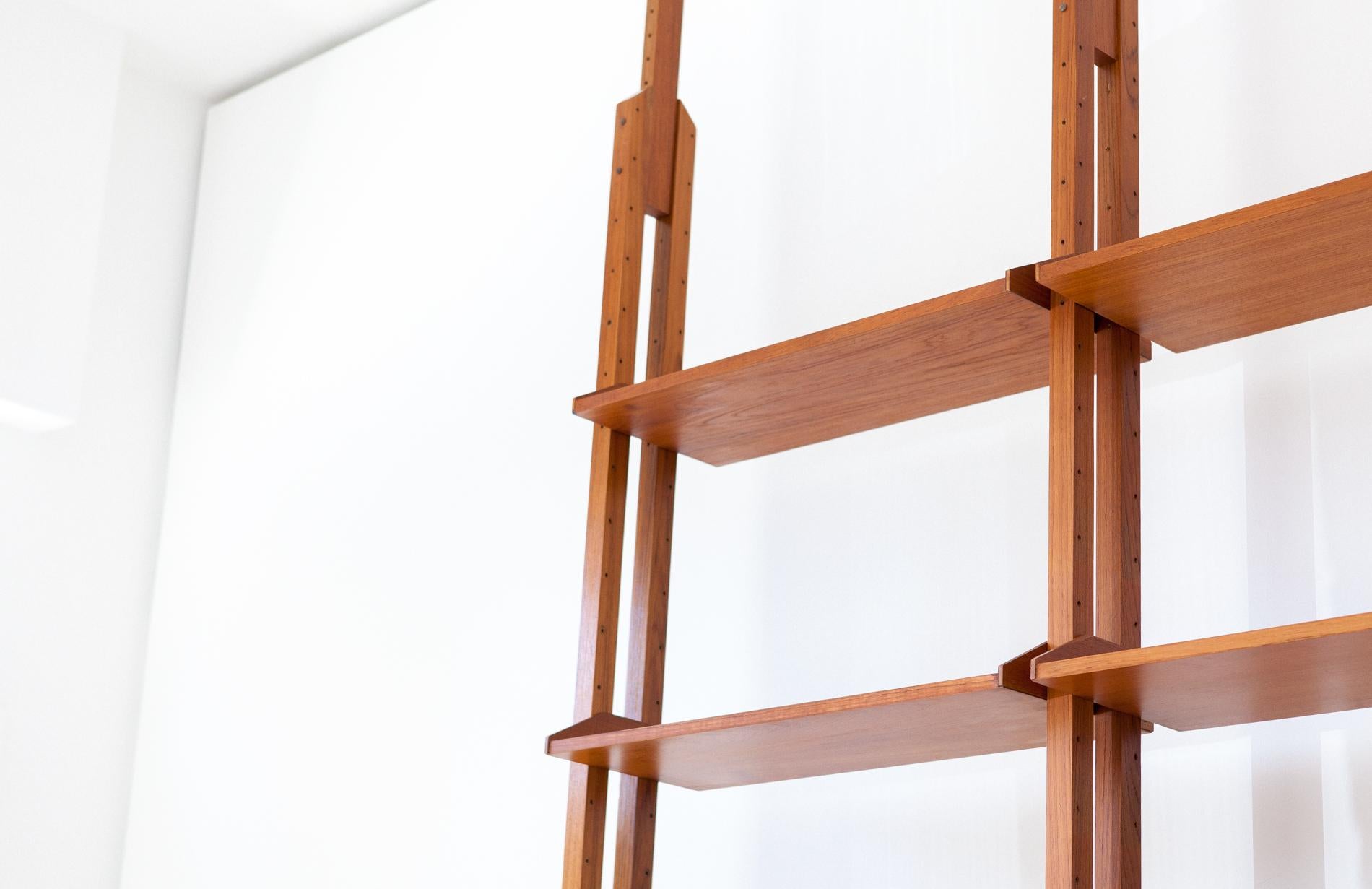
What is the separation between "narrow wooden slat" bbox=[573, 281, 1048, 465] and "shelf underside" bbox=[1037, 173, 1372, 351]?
12 centimetres

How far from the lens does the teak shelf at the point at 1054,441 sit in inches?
70.0

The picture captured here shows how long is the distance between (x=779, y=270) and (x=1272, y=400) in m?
1.04

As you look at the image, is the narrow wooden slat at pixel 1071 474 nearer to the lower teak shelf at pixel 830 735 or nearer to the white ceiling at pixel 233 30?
the lower teak shelf at pixel 830 735

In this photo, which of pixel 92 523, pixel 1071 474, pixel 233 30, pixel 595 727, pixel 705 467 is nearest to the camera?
pixel 1071 474

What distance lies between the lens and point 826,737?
2.12 m

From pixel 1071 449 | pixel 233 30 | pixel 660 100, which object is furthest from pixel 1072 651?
pixel 233 30

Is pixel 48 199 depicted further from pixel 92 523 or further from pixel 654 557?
pixel 654 557

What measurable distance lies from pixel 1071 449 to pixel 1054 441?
0.09ft

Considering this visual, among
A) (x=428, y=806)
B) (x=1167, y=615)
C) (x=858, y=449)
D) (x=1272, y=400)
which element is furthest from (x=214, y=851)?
(x=1272, y=400)

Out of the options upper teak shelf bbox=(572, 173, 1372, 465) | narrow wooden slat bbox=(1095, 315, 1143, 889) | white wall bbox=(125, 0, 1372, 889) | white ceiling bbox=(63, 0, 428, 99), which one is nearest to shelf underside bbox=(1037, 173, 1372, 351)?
upper teak shelf bbox=(572, 173, 1372, 465)

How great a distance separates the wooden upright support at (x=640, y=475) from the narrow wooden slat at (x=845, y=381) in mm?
97

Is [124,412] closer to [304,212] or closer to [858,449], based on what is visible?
[304,212]

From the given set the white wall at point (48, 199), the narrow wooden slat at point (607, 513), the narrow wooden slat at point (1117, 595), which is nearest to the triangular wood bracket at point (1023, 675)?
the narrow wooden slat at point (1117, 595)

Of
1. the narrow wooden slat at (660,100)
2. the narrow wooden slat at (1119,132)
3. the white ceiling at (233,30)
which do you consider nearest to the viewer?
the narrow wooden slat at (1119,132)
